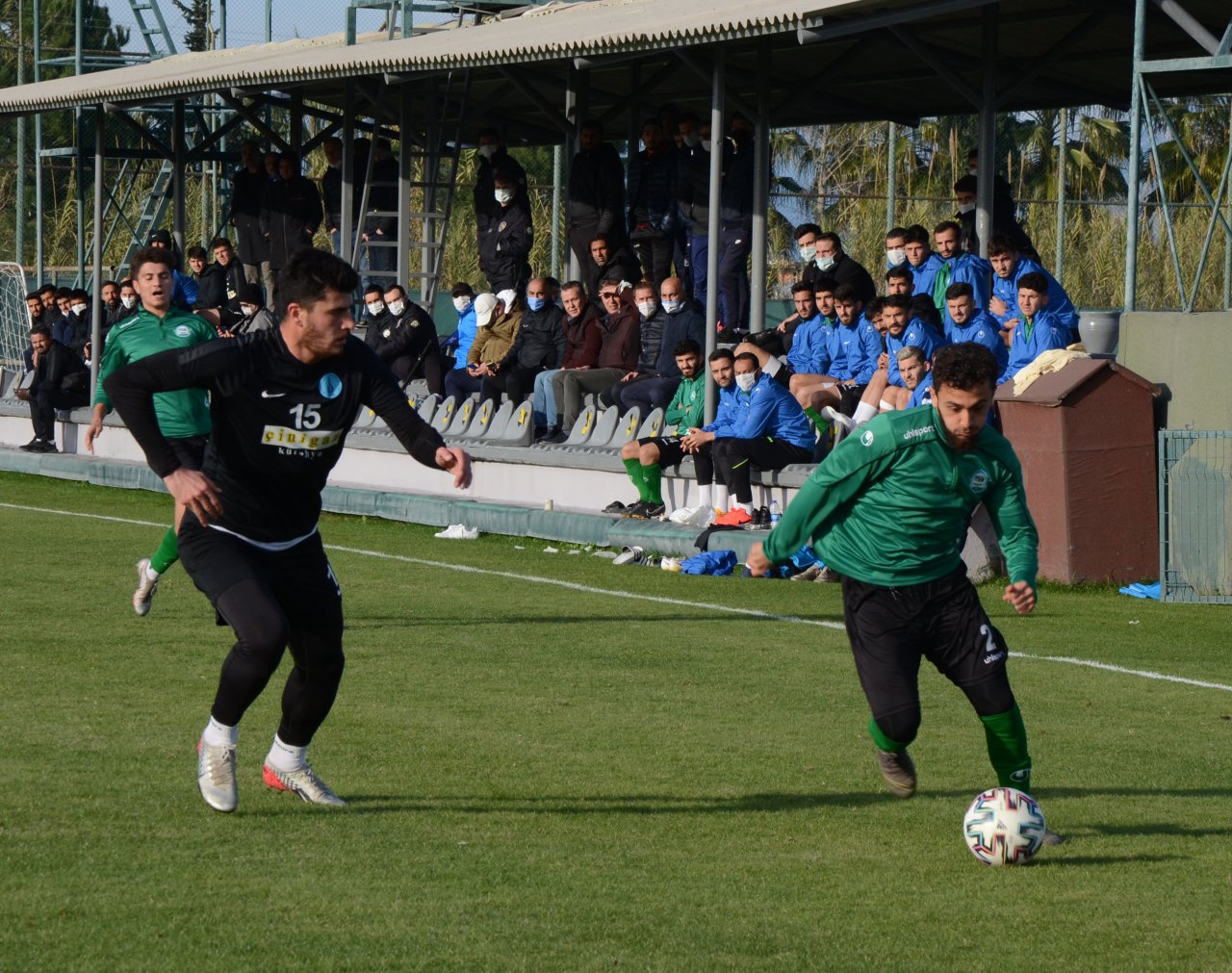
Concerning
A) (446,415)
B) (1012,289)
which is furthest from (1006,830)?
(446,415)

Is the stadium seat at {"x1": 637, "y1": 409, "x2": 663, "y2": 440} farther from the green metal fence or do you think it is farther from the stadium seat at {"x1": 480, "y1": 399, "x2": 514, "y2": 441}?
the green metal fence

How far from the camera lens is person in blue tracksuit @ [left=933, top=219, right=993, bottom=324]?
16.5m

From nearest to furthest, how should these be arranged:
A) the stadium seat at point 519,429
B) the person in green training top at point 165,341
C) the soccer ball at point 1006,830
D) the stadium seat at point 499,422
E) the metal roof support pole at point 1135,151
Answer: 1. the soccer ball at point 1006,830
2. the person in green training top at point 165,341
3. the metal roof support pole at point 1135,151
4. the stadium seat at point 519,429
5. the stadium seat at point 499,422

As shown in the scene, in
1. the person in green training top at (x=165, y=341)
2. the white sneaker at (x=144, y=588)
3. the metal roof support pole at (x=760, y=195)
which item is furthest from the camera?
the metal roof support pole at (x=760, y=195)

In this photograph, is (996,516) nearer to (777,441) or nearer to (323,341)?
(323,341)

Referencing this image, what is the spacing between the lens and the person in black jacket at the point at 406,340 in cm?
2131

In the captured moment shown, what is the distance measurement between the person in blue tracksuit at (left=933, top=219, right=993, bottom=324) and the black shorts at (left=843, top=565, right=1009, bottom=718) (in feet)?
33.5

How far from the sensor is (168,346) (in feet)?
35.2

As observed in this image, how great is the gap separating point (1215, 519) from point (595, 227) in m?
9.18

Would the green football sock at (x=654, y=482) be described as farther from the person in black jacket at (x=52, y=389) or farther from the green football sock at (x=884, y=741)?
the person in black jacket at (x=52, y=389)

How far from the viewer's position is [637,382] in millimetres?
18406

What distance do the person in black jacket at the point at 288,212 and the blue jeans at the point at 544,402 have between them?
6550mm

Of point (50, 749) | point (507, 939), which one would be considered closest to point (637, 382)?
point (50, 749)

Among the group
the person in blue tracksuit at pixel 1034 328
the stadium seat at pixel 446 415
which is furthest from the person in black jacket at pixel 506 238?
the person in blue tracksuit at pixel 1034 328
